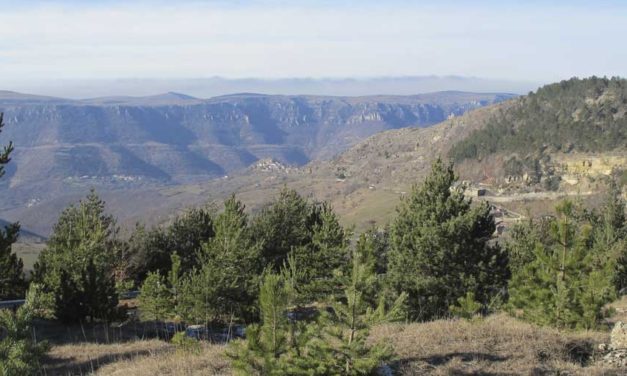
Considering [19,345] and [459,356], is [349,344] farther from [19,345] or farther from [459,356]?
[19,345]

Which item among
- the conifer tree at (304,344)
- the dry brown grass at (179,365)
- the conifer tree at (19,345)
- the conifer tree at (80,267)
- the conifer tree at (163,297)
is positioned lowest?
the conifer tree at (163,297)

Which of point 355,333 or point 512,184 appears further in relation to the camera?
point 512,184

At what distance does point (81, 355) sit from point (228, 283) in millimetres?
9695

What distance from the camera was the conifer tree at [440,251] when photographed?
81.2ft

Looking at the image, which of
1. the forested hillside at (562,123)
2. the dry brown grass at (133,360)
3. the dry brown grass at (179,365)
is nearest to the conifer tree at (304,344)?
the dry brown grass at (133,360)

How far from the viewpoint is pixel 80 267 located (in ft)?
80.5

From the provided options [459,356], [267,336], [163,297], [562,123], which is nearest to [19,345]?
[267,336]

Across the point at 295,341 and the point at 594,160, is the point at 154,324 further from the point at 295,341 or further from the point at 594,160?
the point at 594,160

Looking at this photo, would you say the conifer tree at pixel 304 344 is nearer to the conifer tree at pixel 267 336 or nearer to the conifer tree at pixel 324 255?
the conifer tree at pixel 267 336

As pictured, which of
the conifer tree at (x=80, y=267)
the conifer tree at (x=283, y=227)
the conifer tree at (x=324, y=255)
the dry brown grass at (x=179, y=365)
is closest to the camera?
the dry brown grass at (x=179, y=365)

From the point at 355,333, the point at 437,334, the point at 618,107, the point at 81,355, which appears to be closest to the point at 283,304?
the point at 355,333

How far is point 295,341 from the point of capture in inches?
301

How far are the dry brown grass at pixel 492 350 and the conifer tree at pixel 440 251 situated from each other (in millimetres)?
11683

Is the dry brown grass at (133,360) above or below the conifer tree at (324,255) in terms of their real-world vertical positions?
above
